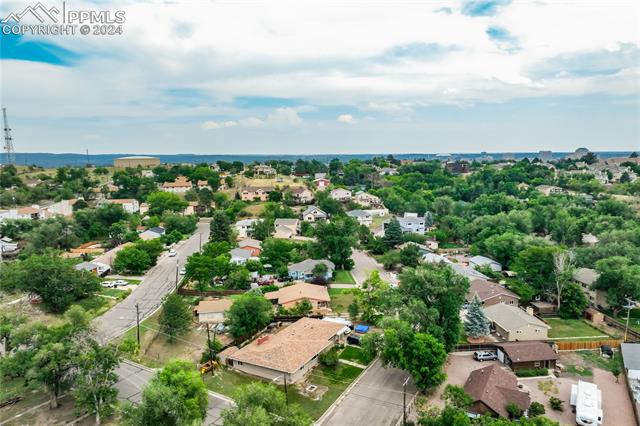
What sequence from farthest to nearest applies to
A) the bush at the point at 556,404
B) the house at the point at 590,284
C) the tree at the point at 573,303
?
the house at the point at 590,284
the tree at the point at 573,303
the bush at the point at 556,404

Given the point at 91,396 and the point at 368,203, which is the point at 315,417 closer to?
the point at 91,396

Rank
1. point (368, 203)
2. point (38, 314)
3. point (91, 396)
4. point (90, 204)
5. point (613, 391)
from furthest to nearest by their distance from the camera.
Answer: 1. point (368, 203)
2. point (90, 204)
3. point (38, 314)
4. point (613, 391)
5. point (91, 396)

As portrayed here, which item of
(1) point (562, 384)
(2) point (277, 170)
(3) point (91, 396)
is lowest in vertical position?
(1) point (562, 384)

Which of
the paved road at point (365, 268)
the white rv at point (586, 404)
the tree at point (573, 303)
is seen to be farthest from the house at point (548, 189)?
the white rv at point (586, 404)

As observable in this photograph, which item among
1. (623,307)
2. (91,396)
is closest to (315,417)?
(91,396)

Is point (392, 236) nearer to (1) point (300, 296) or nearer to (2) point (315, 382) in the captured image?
(1) point (300, 296)

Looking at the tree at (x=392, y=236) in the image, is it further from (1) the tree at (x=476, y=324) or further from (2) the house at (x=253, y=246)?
(1) the tree at (x=476, y=324)

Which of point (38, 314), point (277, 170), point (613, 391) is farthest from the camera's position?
point (277, 170)
